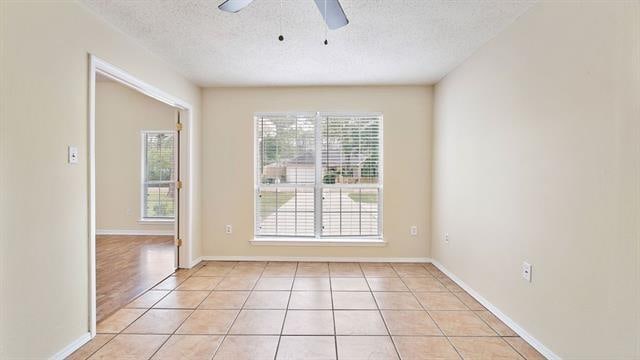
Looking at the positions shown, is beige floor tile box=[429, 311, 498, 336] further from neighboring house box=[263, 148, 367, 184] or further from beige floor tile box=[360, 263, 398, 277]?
neighboring house box=[263, 148, 367, 184]

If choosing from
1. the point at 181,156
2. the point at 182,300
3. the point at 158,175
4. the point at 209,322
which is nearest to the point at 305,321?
the point at 209,322

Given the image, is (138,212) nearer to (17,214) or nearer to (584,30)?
(17,214)

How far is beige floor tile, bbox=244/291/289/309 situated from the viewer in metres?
2.78

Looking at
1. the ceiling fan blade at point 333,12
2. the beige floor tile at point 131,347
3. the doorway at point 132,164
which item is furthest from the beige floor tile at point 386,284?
the doorway at point 132,164

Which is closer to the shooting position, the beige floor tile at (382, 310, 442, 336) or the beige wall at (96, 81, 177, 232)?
the beige floor tile at (382, 310, 442, 336)

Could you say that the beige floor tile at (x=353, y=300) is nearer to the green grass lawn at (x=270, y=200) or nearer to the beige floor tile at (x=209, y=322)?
the beige floor tile at (x=209, y=322)

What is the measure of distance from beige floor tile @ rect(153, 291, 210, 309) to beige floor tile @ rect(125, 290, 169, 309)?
63mm

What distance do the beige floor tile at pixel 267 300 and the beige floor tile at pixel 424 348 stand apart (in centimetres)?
109

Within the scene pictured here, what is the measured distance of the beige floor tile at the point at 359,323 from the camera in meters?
2.34

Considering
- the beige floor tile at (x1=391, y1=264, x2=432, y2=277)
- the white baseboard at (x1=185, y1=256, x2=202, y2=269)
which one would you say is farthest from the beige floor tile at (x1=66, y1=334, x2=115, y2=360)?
Result: the beige floor tile at (x1=391, y1=264, x2=432, y2=277)

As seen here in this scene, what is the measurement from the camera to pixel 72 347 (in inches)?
81.8

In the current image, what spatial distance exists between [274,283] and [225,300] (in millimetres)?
600

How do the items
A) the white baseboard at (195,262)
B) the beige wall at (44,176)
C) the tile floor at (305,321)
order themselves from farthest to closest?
the white baseboard at (195,262) → the tile floor at (305,321) → the beige wall at (44,176)

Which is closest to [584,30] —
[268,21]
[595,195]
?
[595,195]
